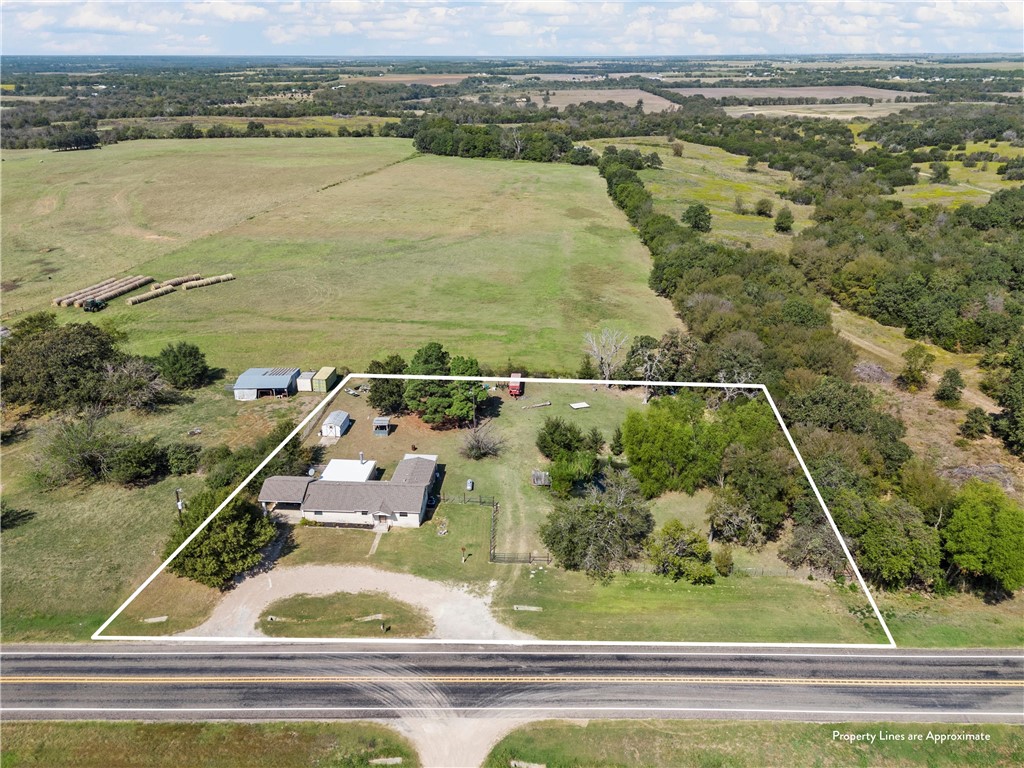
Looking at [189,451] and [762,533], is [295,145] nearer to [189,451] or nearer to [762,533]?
[189,451]

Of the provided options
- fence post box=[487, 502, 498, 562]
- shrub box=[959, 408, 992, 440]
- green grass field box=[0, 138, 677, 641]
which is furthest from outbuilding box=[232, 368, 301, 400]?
shrub box=[959, 408, 992, 440]

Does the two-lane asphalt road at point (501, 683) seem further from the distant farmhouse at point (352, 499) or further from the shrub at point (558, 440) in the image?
the shrub at point (558, 440)

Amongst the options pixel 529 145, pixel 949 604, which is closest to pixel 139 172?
pixel 529 145

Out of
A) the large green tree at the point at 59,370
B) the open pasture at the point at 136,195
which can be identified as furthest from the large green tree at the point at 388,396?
the open pasture at the point at 136,195

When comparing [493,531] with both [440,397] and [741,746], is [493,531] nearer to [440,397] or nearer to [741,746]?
[440,397]

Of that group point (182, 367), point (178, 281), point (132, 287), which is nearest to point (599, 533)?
point (182, 367)

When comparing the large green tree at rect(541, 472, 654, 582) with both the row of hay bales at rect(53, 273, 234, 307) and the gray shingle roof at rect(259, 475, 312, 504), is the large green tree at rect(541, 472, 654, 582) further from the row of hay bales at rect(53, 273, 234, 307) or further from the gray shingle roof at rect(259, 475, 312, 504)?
the row of hay bales at rect(53, 273, 234, 307)
